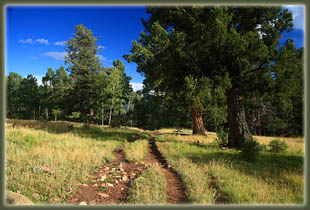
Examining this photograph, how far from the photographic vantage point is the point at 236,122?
10203mm

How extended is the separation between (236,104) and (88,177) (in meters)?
9.07

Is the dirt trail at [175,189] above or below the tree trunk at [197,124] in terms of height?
below

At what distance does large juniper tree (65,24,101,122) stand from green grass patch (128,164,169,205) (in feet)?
92.4

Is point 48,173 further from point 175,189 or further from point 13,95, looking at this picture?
point 13,95

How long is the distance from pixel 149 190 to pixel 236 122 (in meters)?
8.01

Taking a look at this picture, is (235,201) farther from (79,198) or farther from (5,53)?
(5,53)

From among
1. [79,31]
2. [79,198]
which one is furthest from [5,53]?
[79,31]

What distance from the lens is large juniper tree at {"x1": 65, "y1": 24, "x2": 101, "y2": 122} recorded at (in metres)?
30.5

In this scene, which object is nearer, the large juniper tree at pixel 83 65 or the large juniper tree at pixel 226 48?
the large juniper tree at pixel 226 48

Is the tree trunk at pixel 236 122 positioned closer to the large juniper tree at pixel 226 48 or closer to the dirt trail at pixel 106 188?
the large juniper tree at pixel 226 48

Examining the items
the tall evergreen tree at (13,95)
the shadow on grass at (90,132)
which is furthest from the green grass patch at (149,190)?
the tall evergreen tree at (13,95)

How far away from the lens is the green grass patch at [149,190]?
371 cm

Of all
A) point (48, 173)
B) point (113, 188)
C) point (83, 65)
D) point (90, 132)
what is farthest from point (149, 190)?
point (83, 65)

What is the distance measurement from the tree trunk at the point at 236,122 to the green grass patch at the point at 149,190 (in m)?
6.82
